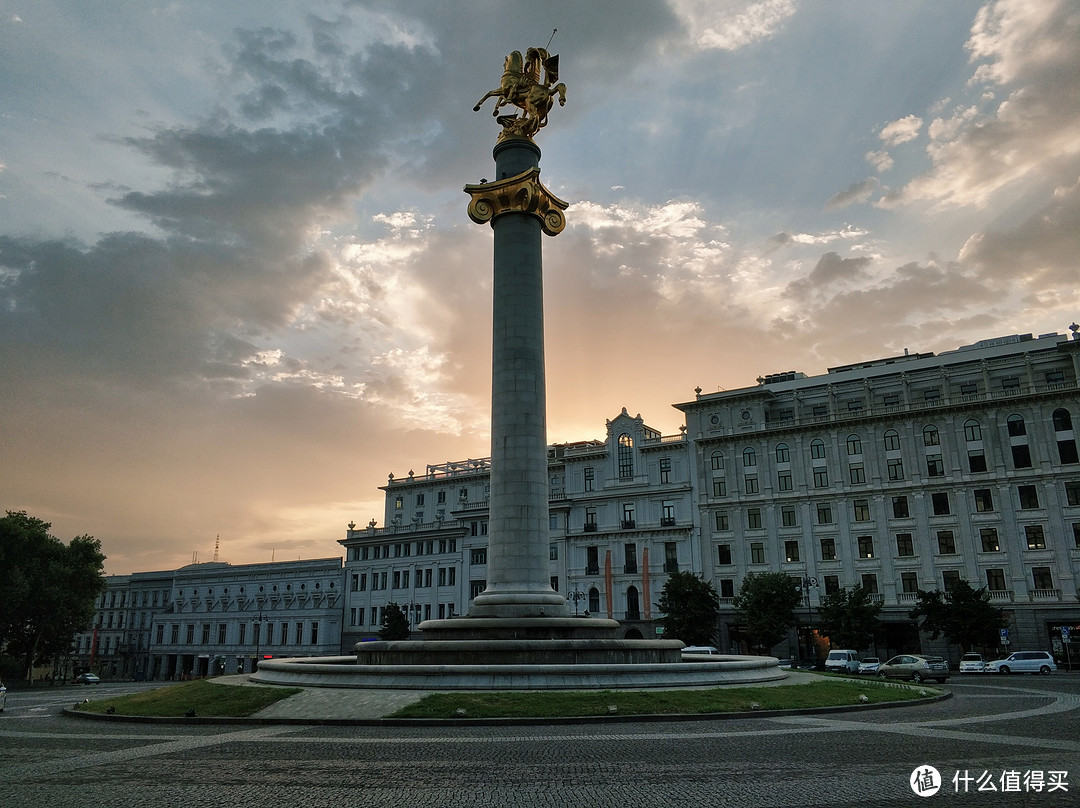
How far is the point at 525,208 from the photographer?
36.7 metres

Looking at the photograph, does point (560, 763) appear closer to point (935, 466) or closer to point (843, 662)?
point (843, 662)

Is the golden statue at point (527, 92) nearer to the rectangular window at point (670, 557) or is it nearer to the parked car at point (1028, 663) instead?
the parked car at point (1028, 663)

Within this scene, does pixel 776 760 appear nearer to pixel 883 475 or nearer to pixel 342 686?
pixel 342 686

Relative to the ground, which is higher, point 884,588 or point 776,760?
point 884,588

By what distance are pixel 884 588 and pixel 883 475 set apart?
10.3m

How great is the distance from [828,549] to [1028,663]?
71.0ft

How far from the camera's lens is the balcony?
206 ft

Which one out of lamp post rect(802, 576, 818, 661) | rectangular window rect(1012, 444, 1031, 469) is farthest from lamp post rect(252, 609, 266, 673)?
rectangular window rect(1012, 444, 1031, 469)

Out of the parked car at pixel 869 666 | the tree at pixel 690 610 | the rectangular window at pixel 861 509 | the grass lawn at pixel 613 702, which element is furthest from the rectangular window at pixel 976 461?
the grass lawn at pixel 613 702

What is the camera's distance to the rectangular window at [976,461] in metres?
69.0

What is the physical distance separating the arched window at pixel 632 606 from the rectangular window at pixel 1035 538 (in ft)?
116

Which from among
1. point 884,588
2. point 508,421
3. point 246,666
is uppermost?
point 508,421

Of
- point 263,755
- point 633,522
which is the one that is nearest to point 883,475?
point 633,522

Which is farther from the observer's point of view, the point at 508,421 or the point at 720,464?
the point at 720,464
